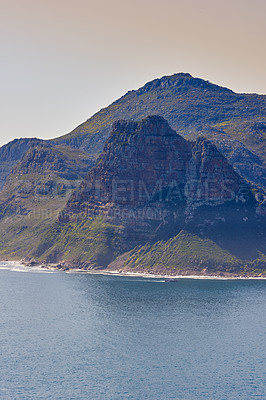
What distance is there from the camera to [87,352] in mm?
199625

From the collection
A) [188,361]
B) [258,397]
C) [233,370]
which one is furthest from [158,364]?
[258,397]

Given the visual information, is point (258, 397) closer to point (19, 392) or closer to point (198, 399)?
point (198, 399)

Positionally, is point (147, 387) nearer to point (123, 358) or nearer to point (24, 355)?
point (123, 358)

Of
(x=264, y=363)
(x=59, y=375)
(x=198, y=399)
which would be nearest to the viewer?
(x=198, y=399)

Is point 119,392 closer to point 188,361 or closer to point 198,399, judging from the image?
point 198,399

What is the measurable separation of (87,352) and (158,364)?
24780 mm

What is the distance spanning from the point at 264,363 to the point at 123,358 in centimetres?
4081

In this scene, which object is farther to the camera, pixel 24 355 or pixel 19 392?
pixel 24 355

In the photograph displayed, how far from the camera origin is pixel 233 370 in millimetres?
182500

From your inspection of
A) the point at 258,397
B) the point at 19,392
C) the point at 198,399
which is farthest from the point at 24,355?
the point at 258,397

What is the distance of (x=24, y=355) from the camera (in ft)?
643

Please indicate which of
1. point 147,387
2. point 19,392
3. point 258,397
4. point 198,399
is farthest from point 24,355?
point 258,397

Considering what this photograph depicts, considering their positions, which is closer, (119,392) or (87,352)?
(119,392)

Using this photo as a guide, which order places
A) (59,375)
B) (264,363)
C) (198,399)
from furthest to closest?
(264,363) < (59,375) < (198,399)
